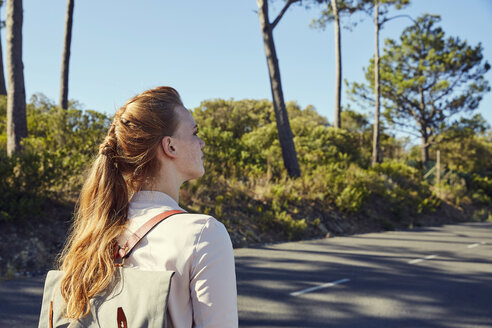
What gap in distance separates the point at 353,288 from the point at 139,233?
567 cm

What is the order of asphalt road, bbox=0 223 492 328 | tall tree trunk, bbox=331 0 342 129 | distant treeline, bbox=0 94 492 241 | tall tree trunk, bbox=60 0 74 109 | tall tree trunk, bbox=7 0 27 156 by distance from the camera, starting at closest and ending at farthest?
asphalt road, bbox=0 223 492 328
distant treeline, bbox=0 94 492 241
tall tree trunk, bbox=7 0 27 156
tall tree trunk, bbox=60 0 74 109
tall tree trunk, bbox=331 0 342 129

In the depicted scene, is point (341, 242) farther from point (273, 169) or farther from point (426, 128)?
point (426, 128)

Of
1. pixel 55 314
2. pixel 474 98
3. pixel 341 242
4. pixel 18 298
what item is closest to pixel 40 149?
pixel 18 298

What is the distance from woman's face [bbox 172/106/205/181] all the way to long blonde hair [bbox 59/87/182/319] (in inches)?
1.1

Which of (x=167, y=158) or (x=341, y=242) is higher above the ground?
(x=167, y=158)

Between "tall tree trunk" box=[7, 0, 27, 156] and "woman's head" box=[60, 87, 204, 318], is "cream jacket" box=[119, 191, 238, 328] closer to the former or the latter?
"woman's head" box=[60, 87, 204, 318]

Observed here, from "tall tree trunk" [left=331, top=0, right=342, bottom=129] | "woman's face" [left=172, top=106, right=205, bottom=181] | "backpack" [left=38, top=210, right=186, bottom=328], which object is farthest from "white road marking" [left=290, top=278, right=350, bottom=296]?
"tall tree trunk" [left=331, top=0, right=342, bottom=129]

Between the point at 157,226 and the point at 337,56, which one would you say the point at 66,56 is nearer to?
the point at 157,226

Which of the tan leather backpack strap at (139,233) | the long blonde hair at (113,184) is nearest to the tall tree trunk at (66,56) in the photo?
the long blonde hair at (113,184)

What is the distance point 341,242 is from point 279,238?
1.55m

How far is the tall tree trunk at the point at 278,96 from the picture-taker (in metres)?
15.2

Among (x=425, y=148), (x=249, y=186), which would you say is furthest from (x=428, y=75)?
(x=249, y=186)

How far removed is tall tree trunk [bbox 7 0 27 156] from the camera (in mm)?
9359

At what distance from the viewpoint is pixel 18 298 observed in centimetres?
541
